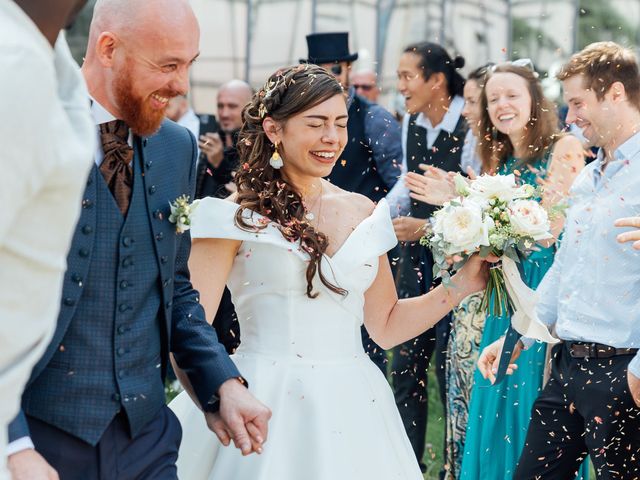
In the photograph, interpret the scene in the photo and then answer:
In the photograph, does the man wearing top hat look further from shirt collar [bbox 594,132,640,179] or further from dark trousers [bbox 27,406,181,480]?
dark trousers [bbox 27,406,181,480]

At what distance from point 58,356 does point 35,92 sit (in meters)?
1.34

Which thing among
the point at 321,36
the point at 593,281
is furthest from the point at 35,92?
the point at 321,36

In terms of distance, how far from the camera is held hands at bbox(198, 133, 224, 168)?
746 cm

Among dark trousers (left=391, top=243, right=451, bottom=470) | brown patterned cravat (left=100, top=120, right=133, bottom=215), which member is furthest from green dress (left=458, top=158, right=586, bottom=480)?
brown patterned cravat (left=100, top=120, right=133, bottom=215)

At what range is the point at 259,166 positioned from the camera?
388 cm

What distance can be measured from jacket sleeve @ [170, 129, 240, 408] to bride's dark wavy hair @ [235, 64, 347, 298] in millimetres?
636

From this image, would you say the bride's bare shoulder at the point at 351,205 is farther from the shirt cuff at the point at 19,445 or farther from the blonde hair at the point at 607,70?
the shirt cuff at the point at 19,445

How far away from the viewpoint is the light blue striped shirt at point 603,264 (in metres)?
4.08

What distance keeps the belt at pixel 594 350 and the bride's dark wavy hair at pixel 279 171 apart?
3.70 feet

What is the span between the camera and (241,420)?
276 centimetres

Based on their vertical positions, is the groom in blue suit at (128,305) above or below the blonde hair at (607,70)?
below

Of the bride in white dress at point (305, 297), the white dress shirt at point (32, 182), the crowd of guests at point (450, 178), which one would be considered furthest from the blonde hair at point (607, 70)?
the white dress shirt at point (32, 182)

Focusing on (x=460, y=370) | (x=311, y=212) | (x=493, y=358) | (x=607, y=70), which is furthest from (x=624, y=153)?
(x=460, y=370)

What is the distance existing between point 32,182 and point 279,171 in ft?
8.53
